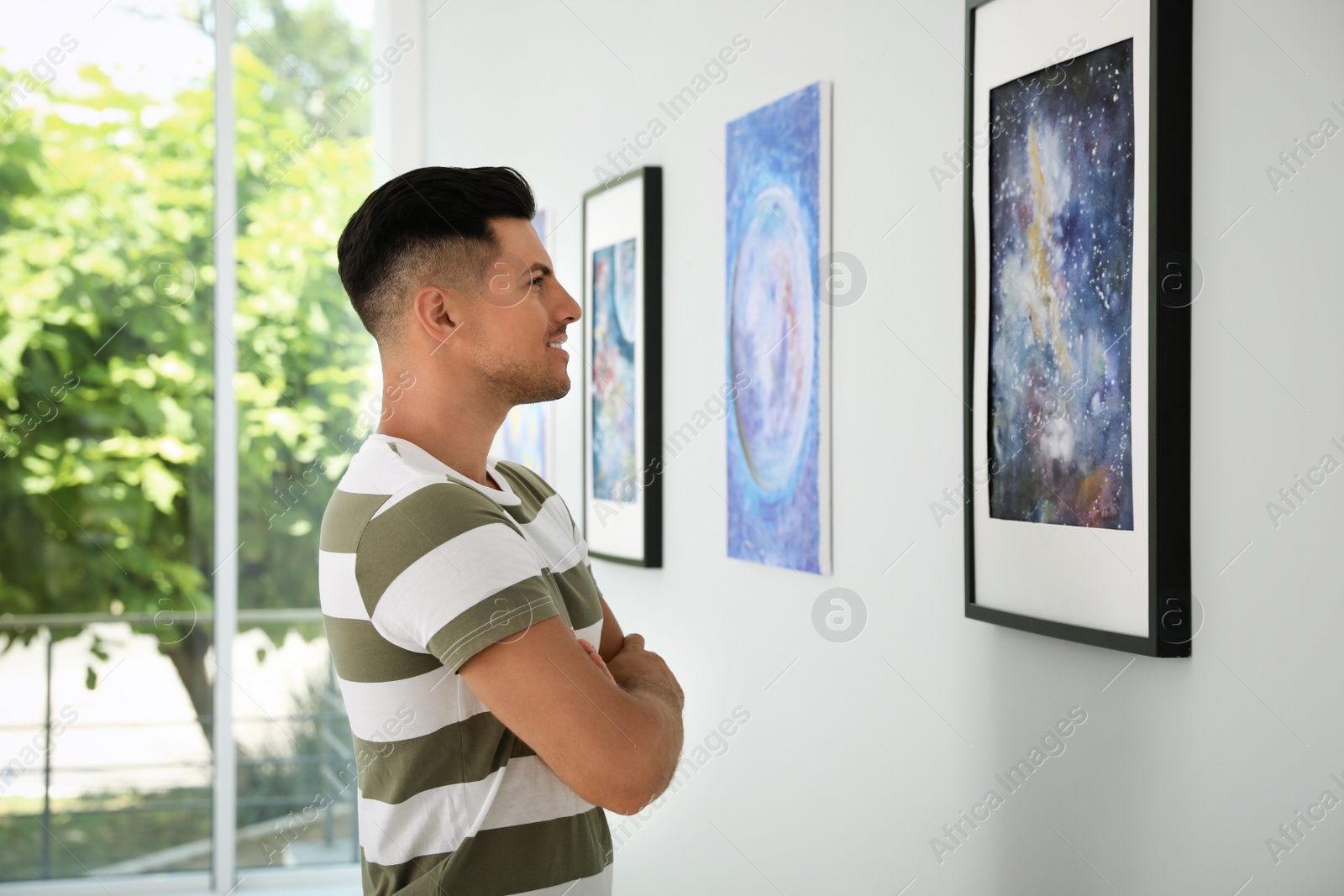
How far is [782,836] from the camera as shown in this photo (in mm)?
1868

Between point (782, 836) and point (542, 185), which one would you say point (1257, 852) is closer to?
point (782, 836)

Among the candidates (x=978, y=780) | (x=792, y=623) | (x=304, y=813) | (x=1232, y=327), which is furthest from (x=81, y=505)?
(x=1232, y=327)

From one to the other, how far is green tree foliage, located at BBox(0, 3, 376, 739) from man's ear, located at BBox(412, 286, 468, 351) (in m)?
2.53

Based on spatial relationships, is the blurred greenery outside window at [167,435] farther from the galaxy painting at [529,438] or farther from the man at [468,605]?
the man at [468,605]

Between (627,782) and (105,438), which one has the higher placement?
(105,438)

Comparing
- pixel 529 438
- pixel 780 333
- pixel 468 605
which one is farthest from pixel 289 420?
pixel 468 605

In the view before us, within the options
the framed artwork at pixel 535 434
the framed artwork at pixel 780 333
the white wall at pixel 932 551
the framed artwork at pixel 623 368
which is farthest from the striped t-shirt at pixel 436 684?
the framed artwork at pixel 535 434

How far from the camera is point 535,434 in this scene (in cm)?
301

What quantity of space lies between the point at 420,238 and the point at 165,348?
2.63 m

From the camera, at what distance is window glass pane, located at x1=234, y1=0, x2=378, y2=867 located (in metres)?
3.57

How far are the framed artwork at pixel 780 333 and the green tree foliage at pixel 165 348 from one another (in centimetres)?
200

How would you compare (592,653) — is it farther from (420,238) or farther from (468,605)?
(420,238)

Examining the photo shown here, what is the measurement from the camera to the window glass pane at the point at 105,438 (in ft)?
11.1

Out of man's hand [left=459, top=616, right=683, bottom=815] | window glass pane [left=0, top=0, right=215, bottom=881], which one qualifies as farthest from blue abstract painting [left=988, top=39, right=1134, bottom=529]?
window glass pane [left=0, top=0, right=215, bottom=881]
